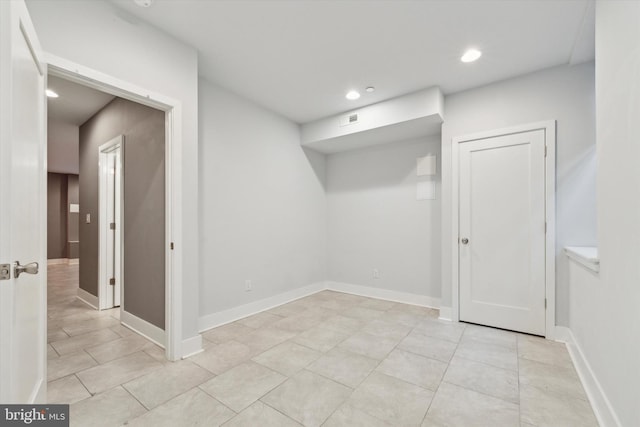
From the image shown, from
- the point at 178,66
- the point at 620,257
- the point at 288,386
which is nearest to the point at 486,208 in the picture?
the point at 620,257

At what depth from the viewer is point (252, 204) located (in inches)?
142

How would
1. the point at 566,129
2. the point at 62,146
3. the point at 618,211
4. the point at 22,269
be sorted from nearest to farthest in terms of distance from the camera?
the point at 22,269 < the point at 618,211 < the point at 566,129 < the point at 62,146

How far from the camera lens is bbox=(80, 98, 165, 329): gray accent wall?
8.66ft

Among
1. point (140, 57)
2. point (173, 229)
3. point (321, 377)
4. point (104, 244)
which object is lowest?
point (321, 377)

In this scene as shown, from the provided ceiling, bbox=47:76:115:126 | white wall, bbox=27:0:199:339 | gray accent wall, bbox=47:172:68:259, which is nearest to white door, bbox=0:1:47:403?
white wall, bbox=27:0:199:339

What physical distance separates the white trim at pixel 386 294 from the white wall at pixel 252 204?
1.20 ft

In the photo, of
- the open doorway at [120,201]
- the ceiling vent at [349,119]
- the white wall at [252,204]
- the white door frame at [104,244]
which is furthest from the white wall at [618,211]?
the white door frame at [104,244]

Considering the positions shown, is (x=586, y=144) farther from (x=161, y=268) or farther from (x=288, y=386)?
(x=161, y=268)

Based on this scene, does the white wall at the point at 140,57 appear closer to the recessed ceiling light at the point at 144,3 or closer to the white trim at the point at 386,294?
the recessed ceiling light at the point at 144,3

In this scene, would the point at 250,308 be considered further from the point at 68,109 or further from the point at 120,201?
the point at 68,109

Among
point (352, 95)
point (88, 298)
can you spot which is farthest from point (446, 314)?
point (88, 298)

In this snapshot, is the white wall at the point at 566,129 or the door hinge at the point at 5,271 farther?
the white wall at the point at 566,129

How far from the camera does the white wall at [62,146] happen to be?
14.6 feet

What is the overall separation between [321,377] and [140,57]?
285 cm
